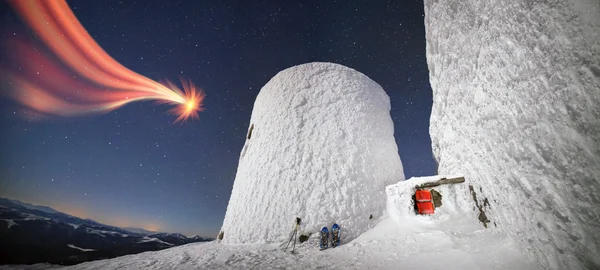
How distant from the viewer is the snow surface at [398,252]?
3.77 metres

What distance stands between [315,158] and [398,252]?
4.07 m

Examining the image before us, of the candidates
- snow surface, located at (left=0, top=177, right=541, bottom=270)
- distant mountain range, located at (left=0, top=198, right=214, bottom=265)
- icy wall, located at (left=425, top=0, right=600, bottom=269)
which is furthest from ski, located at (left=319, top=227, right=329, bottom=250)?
distant mountain range, located at (left=0, top=198, right=214, bottom=265)

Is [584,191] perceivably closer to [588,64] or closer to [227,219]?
[588,64]

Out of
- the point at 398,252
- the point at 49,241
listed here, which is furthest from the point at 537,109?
the point at 49,241

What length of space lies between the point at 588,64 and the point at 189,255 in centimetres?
916

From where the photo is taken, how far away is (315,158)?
322 inches

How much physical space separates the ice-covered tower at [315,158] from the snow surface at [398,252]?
0.62m

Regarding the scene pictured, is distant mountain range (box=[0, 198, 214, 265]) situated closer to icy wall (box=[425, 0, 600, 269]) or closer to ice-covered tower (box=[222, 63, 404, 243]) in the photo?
ice-covered tower (box=[222, 63, 404, 243])

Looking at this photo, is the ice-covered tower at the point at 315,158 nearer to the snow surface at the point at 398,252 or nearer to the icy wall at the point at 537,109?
the snow surface at the point at 398,252

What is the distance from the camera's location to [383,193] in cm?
783

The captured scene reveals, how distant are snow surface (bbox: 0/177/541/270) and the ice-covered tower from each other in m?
0.62

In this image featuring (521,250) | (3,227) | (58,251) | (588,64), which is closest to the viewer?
(588,64)

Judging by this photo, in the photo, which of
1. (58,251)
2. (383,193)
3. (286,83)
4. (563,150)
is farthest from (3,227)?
(563,150)

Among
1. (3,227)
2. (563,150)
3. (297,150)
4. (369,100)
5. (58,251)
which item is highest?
(369,100)
